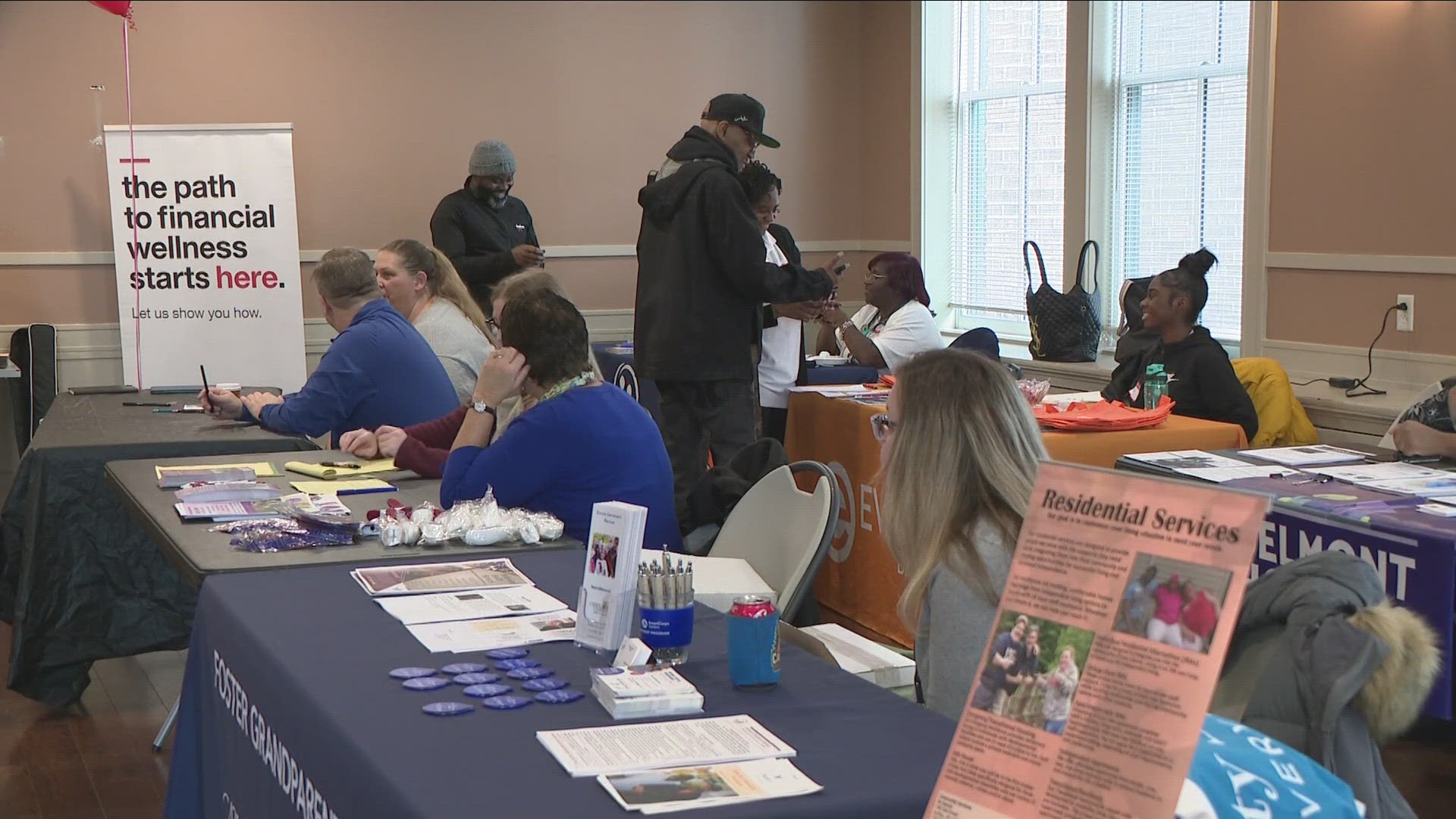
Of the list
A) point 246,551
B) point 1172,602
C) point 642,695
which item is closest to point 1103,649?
point 1172,602

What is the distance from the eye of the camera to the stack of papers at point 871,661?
214 centimetres

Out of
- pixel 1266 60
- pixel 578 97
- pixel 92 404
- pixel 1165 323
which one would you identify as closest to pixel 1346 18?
pixel 1266 60

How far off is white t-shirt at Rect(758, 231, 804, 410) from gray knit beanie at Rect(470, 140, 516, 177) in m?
1.80

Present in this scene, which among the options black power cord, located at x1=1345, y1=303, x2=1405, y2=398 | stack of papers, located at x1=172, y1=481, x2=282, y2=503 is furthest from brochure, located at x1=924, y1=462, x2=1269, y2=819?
black power cord, located at x1=1345, y1=303, x2=1405, y2=398

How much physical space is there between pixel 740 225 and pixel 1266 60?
2.15 meters

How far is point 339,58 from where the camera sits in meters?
6.84

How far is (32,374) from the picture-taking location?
6.28 meters

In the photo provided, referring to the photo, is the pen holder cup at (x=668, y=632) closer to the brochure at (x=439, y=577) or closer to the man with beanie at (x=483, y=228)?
the brochure at (x=439, y=577)

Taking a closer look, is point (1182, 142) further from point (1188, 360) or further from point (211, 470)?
point (211, 470)

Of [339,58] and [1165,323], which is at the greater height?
[339,58]

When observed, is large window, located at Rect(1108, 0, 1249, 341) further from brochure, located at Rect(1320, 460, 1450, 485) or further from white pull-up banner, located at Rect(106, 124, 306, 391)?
white pull-up banner, located at Rect(106, 124, 306, 391)

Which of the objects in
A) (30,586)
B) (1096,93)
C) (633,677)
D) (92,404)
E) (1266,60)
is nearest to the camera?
(633,677)

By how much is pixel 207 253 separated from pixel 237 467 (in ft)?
11.6

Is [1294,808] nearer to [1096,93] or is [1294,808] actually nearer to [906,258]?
[906,258]
